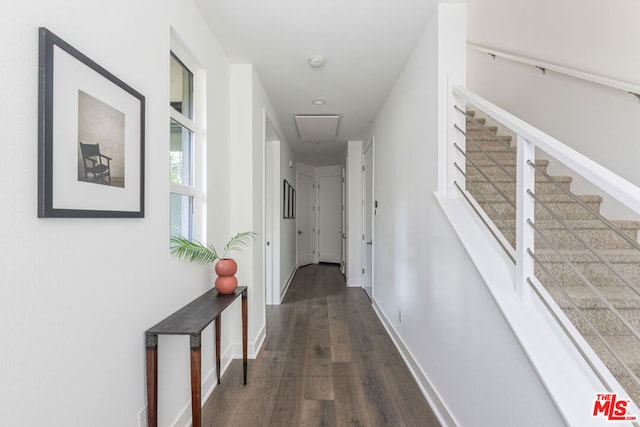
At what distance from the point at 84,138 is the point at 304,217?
276 inches

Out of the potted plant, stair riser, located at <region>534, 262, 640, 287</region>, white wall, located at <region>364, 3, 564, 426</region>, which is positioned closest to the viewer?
white wall, located at <region>364, 3, 564, 426</region>

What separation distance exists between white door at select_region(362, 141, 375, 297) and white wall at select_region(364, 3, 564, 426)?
1045 mm

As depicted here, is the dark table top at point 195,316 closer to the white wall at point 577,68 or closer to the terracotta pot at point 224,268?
the terracotta pot at point 224,268

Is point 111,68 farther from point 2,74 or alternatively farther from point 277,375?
point 277,375

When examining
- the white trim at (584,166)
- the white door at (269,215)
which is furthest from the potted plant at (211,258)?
the white door at (269,215)

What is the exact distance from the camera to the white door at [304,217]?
7.78 meters

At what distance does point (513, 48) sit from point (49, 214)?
3895 millimetres

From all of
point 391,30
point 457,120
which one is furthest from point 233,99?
point 457,120

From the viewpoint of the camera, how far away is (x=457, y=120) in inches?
77.8

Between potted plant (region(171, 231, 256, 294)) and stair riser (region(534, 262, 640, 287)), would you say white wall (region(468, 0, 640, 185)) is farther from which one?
potted plant (region(171, 231, 256, 294))

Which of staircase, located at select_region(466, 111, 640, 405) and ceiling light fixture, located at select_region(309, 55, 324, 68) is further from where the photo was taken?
ceiling light fixture, located at select_region(309, 55, 324, 68)

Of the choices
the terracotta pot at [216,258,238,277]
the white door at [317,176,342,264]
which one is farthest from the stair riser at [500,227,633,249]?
the white door at [317,176,342,264]

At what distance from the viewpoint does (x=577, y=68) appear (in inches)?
98.0

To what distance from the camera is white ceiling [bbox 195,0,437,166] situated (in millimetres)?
2074
